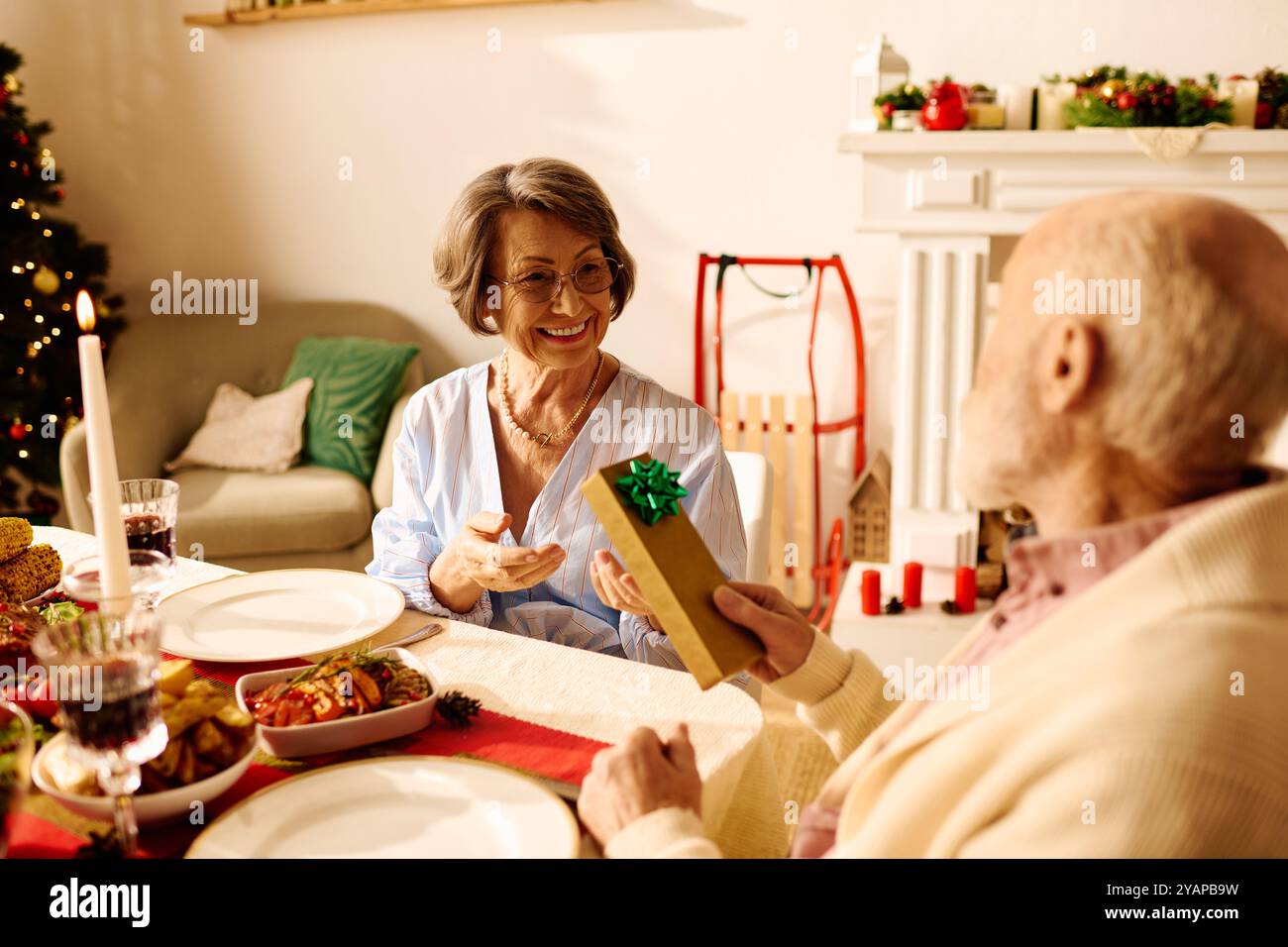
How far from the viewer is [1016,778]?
0.82 meters

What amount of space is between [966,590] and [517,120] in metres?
2.25

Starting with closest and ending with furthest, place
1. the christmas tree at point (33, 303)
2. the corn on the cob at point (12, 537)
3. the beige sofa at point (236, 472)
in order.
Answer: the corn on the cob at point (12, 537) < the beige sofa at point (236, 472) < the christmas tree at point (33, 303)

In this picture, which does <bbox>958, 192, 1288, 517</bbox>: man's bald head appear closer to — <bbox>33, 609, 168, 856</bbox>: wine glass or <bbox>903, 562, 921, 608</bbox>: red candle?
<bbox>33, 609, 168, 856</bbox>: wine glass

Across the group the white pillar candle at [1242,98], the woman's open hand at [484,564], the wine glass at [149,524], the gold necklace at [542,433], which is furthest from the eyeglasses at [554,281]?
the white pillar candle at [1242,98]

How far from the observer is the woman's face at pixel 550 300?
72.3 inches

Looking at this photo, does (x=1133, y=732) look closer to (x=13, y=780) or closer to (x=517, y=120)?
(x=13, y=780)

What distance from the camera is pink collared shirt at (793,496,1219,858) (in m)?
0.90

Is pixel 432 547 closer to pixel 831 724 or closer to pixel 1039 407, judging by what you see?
pixel 831 724

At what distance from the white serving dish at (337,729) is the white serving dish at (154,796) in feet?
0.21

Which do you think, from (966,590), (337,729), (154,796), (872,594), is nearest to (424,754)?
(337,729)

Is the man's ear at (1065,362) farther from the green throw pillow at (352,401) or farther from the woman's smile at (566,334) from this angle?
the green throw pillow at (352,401)

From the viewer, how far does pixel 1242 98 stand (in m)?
2.80
